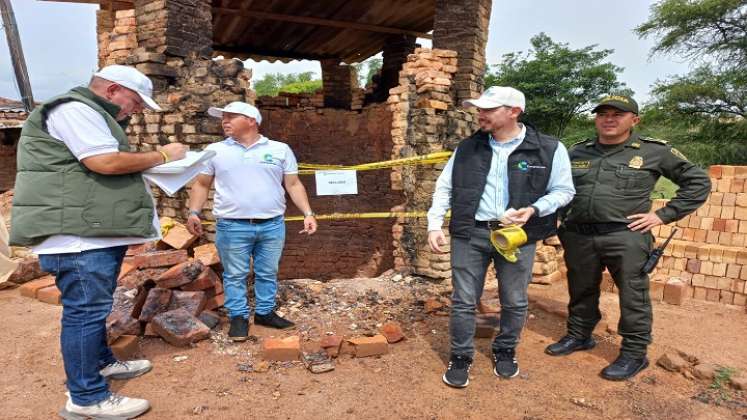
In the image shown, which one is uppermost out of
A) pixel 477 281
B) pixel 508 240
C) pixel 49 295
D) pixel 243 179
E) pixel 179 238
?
pixel 243 179

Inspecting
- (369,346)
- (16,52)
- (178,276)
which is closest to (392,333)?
(369,346)

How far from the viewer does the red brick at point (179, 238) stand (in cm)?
470

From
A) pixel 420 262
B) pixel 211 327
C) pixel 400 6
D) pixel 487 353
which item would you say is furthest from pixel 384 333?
pixel 400 6

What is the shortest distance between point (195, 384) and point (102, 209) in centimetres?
138

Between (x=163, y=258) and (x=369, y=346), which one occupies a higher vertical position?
(x=163, y=258)

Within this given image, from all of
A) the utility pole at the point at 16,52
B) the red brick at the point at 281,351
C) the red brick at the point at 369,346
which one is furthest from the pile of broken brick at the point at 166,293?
the utility pole at the point at 16,52

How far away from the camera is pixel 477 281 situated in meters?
3.23

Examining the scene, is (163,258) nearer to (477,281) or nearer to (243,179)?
(243,179)

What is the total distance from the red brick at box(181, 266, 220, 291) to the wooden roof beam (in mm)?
5483

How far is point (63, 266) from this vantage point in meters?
2.51

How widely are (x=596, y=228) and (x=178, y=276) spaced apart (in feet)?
11.2

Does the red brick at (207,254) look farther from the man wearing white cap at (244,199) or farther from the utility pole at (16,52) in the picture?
the utility pole at (16,52)

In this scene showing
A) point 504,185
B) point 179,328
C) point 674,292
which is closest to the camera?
point 504,185

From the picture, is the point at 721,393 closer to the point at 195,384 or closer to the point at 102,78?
the point at 195,384
